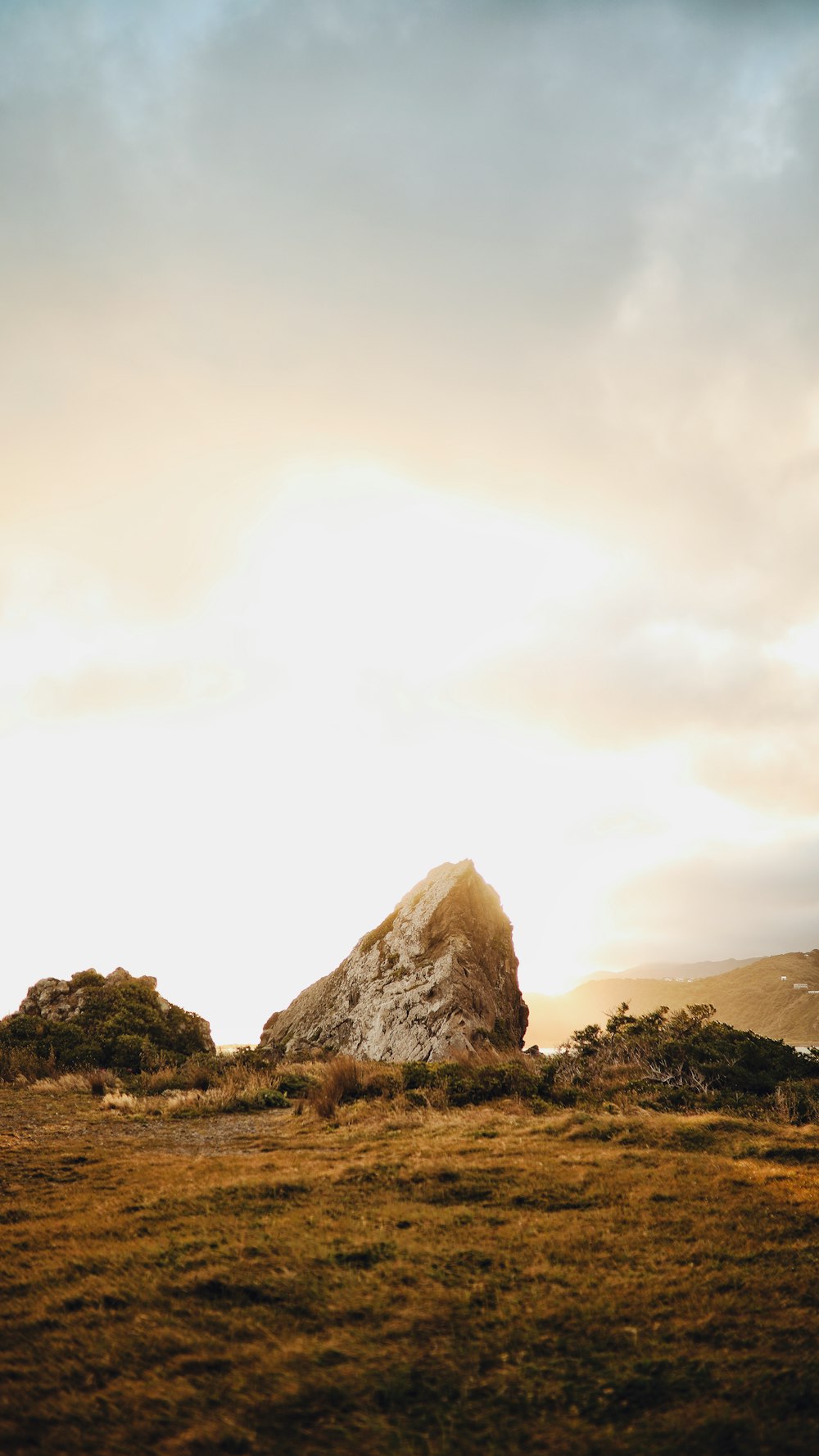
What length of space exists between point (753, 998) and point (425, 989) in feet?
417

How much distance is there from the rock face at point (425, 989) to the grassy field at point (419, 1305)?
57.6 feet

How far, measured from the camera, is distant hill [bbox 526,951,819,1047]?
119250 millimetres

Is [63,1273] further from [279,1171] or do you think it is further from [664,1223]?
[664,1223]

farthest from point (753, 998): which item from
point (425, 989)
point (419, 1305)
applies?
point (419, 1305)

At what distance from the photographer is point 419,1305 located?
5957 millimetres

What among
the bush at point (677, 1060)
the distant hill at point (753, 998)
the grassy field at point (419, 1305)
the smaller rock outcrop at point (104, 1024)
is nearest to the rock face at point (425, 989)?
the smaller rock outcrop at point (104, 1024)

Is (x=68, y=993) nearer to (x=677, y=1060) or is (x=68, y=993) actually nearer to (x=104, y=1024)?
(x=104, y=1024)

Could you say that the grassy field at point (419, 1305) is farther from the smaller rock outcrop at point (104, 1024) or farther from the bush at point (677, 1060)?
the smaller rock outcrop at point (104, 1024)

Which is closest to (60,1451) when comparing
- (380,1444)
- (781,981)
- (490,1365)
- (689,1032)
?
(380,1444)

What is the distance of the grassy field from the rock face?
17.5m

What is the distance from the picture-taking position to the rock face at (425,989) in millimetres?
28578

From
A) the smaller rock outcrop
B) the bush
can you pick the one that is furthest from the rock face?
the bush

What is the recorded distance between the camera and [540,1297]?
6086mm

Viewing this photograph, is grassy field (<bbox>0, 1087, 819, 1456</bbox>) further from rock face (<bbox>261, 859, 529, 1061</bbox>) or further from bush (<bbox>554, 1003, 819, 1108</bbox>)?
rock face (<bbox>261, 859, 529, 1061</bbox>)
